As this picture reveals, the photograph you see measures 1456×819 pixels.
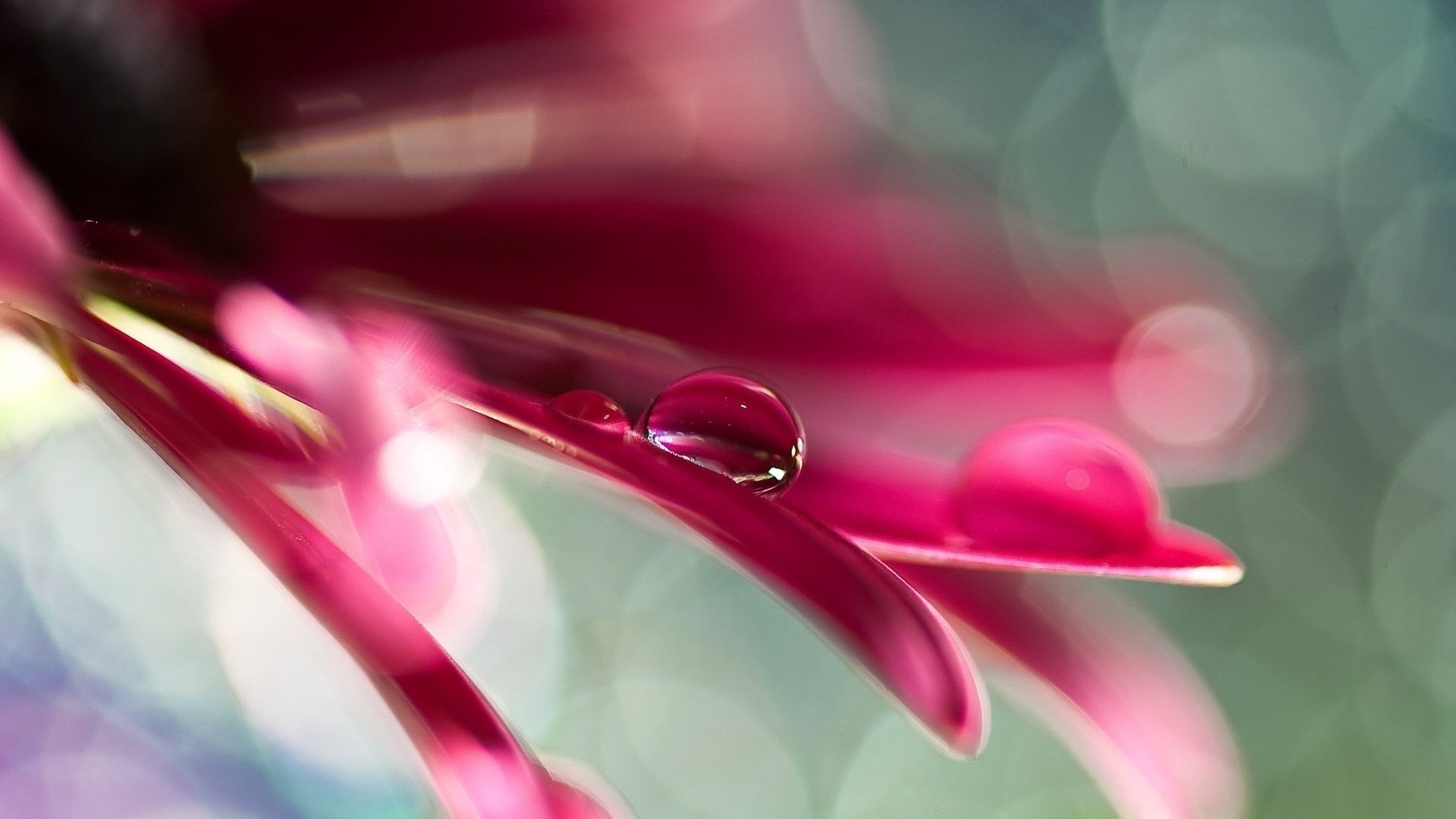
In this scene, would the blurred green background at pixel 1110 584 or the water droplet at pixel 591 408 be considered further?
the blurred green background at pixel 1110 584

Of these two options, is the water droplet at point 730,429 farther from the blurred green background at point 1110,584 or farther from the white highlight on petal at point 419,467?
the blurred green background at point 1110,584

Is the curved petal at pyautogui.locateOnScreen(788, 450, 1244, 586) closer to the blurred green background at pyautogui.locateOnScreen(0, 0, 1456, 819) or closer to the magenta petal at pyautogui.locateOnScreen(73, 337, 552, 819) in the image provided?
the magenta petal at pyautogui.locateOnScreen(73, 337, 552, 819)

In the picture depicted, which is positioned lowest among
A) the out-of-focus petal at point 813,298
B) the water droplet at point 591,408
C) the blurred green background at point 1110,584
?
the water droplet at point 591,408

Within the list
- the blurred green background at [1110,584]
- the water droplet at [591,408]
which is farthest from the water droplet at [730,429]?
the blurred green background at [1110,584]

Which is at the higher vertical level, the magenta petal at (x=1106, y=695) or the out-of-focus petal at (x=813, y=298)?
the out-of-focus petal at (x=813, y=298)

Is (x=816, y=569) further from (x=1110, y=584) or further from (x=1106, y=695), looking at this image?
(x=1110, y=584)

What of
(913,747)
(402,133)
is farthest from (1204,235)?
(402,133)

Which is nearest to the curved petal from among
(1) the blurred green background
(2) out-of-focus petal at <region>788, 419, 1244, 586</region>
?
(2) out-of-focus petal at <region>788, 419, 1244, 586</region>
